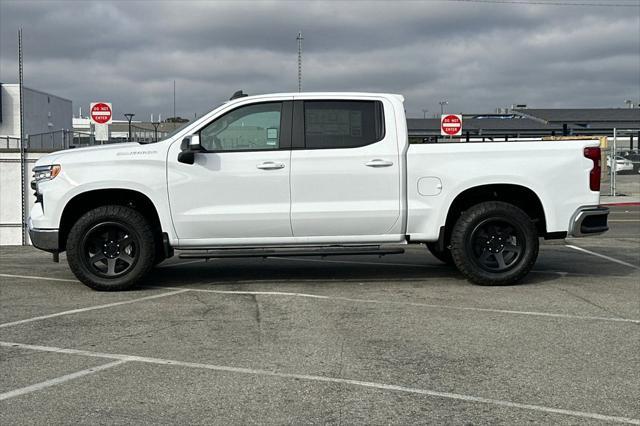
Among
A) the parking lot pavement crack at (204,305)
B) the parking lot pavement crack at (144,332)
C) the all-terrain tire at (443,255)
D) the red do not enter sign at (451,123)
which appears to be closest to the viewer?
the parking lot pavement crack at (144,332)

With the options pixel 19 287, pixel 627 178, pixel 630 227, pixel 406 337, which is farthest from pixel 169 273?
pixel 627 178

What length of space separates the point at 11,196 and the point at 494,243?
9149 millimetres

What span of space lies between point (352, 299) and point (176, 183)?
221 centimetres

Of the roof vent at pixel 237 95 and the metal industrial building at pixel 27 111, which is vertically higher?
the metal industrial building at pixel 27 111

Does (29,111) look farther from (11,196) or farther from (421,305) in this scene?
(421,305)

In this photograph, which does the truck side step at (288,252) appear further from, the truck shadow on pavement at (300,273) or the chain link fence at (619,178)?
the chain link fence at (619,178)

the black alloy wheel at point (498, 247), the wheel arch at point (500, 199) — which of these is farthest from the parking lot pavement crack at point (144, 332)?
the black alloy wheel at point (498, 247)

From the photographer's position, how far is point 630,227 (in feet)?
51.4

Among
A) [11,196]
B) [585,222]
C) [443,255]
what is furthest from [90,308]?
[11,196]

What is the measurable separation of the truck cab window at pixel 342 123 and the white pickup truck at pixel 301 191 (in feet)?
0.05

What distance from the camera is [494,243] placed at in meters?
8.25

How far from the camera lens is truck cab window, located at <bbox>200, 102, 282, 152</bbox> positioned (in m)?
7.94

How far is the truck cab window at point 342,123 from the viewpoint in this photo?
8.03m

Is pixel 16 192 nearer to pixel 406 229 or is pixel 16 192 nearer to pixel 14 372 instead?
pixel 406 229
